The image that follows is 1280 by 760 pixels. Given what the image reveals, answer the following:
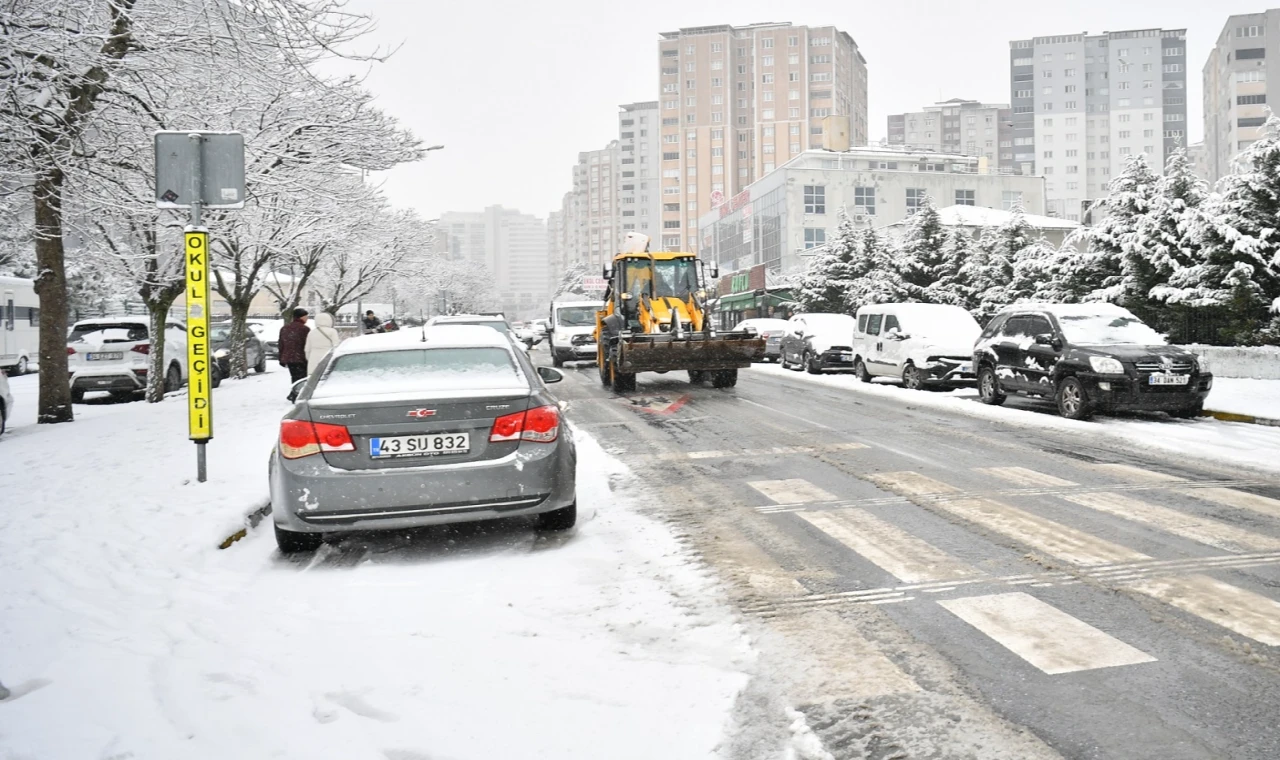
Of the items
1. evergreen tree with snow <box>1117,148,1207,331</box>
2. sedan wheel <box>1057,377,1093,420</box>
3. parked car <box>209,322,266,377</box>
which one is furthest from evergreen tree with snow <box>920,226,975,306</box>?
parked car <box>209,322,266,377</box>

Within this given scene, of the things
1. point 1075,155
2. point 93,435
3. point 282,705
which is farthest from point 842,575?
point 1075,155

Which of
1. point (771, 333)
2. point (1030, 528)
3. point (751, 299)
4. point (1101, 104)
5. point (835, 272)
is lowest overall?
point (1030, 528)

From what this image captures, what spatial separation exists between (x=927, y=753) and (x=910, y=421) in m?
10.9

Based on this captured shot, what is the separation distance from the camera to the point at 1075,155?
156875 mm

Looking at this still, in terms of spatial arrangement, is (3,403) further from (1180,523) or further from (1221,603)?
(1221,603)

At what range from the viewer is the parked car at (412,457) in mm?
5918

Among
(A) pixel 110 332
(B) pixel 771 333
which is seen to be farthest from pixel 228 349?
(B) pixel 771 333

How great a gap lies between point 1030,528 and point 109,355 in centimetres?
1853

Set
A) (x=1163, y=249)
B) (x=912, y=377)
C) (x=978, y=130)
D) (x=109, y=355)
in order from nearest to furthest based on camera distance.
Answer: (x=109, y=355) < (x=912, y=377) < (x=1163, y=249) < (x=978, y=130)

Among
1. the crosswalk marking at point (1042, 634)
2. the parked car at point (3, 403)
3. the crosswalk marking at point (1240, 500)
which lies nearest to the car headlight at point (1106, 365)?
the crosswalk marking at point (1240, 500)

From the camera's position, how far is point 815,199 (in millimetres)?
73312

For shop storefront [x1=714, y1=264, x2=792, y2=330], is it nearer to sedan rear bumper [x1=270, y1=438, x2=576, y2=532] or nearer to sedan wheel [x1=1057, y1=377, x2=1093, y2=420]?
sedan wheel [x1=1057, y1=377, x2=1093, y2=420]

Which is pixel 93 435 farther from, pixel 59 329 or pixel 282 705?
pixel 282 705

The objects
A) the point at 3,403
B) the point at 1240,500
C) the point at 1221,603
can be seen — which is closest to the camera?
the point at 1221,603
